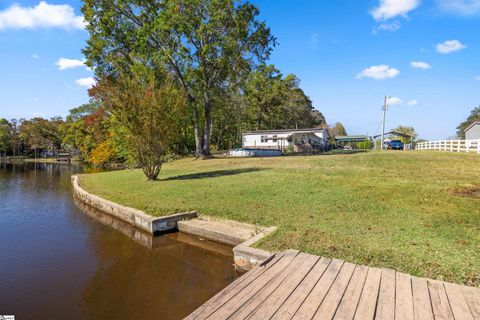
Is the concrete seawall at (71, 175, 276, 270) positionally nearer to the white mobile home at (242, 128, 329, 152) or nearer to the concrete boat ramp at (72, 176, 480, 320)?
the concrete boat ramp at (72, 176, 480, 320)

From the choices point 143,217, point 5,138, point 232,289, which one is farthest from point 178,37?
point 5,138

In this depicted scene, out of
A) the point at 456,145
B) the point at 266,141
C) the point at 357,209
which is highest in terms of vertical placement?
the point at 266,141

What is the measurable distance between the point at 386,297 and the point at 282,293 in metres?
1.24

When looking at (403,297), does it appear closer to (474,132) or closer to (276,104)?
(474,132)

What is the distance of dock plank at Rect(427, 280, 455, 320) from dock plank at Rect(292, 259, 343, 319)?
114 centimetres

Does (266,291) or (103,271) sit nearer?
(266,291)

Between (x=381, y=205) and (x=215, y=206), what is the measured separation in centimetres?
476

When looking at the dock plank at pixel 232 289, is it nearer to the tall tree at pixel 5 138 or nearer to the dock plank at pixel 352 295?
the dock plank at pixel 352 295

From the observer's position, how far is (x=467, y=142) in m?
23.6

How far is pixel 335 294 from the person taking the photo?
11.7ft

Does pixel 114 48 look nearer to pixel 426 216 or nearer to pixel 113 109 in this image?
pixel 113 109

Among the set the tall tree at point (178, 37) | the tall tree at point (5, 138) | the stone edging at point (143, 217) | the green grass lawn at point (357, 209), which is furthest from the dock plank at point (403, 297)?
the tall tree at point (5, 138)

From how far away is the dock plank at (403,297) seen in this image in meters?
3.14

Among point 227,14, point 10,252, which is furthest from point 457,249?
point 227,14
